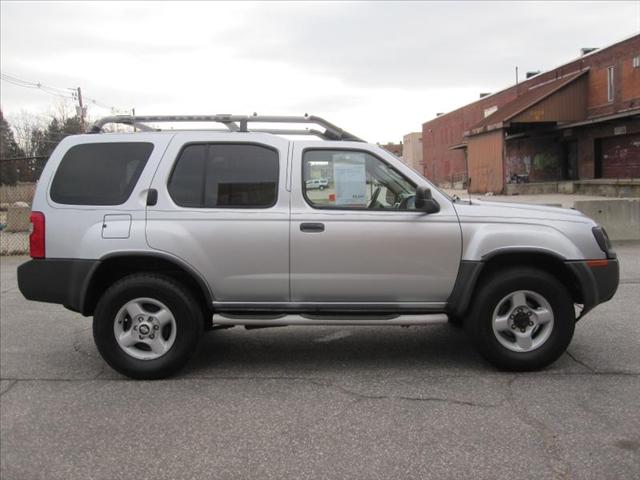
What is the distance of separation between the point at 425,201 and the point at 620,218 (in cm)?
926

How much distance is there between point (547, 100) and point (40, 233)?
3084cm

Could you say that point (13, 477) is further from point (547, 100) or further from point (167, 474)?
point (547, 100)

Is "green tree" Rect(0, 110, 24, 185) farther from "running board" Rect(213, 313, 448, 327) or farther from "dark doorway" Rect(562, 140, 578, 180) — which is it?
"running board" Rect(213, 313, 448, 327)

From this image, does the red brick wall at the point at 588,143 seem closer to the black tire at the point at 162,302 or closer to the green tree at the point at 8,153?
the black tire at the point at 162,302

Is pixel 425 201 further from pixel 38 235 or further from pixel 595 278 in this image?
pixel 38 235

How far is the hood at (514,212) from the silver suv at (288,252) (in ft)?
0.06

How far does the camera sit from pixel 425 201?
4.51 metres

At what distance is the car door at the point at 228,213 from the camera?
455 cm

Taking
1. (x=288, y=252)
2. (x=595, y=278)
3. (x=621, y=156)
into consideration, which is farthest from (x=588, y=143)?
(x=288, y=252)

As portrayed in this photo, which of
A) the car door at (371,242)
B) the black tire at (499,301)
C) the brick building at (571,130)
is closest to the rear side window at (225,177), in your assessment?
the car door at (371,242)

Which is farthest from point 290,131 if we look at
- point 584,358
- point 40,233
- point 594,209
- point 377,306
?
point 594,209

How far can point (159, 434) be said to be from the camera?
3682mm

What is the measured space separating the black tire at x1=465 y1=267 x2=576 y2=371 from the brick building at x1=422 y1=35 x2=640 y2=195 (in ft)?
77.9

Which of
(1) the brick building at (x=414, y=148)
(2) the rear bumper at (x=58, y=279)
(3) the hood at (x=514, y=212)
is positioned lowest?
(2) the rear bumper at (x=58, y=279)
